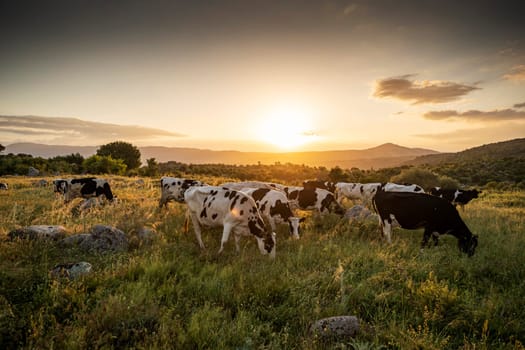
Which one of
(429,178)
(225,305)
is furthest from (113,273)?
(429,178)

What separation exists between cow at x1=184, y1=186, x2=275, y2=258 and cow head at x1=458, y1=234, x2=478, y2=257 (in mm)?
5656

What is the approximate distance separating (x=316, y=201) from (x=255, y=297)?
926 cm

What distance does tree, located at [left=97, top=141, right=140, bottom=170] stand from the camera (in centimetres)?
5944

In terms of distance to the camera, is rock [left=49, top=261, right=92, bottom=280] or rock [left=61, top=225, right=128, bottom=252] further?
rock [left=61, top=225, right=128, bottom=252]

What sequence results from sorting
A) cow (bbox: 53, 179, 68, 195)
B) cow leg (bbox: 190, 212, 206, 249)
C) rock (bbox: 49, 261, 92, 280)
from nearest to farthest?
rock (bbox: 49, 261, 92, 280)
cow leg (bbox: 190, 212, 206, 249)
cow (bbox: 53, 179, 68, 195)

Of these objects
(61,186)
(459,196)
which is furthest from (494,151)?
(61,186)

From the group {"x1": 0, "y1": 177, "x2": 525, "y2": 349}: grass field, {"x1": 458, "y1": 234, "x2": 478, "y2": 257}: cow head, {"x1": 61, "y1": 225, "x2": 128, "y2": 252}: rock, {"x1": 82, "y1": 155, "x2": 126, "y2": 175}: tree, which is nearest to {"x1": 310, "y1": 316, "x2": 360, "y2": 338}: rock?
{"x1": 0, "y1": 177, "x2": 525, "y2": 349}: grass field

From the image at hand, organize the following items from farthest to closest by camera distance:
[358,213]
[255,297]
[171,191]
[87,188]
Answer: [87,188] < [171,191] < [358,213] < [255,297]

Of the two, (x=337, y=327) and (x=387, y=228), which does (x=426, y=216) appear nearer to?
(x=387, y=228)

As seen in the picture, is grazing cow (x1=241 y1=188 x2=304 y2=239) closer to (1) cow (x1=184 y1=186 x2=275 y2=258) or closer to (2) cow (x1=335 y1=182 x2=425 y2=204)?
(1) cow (x1=184 y1=186 x2=275 y2=258)

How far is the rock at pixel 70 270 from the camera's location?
5801mm

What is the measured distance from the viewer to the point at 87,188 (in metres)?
16.0

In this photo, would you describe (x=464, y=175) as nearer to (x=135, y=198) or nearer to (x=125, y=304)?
(x=135, y=198)

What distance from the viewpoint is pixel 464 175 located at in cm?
4475
